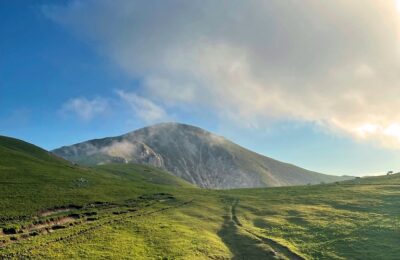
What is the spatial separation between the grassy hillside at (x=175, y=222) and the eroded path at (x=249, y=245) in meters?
0.18

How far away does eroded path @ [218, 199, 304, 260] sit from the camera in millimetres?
67625

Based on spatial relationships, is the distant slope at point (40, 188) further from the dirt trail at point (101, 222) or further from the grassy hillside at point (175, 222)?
the dirt trail at point (101, 222)

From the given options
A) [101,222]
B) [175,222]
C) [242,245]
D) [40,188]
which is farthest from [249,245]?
[40,188]

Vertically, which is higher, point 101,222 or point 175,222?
point 175,222

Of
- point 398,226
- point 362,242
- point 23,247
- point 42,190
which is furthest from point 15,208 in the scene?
point 398,226

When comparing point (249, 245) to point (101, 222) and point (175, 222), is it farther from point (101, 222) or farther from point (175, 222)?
point (101, 222)

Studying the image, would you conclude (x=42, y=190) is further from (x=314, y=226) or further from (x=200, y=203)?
(x=314, y=226)

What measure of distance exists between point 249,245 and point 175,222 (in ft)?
71.7

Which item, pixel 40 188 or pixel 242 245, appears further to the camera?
pixel 40 188

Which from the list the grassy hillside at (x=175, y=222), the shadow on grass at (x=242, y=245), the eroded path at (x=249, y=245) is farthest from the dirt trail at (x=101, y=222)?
the shadow on grass at (x=242, y=245)

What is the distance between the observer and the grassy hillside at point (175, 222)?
2653 inches

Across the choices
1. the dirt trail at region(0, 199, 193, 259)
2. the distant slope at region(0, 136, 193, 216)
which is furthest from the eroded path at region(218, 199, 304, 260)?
the distant slope at region(0, 136, 193, 216)

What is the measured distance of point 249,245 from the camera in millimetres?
73000

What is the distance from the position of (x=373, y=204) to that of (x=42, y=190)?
9224 cm
